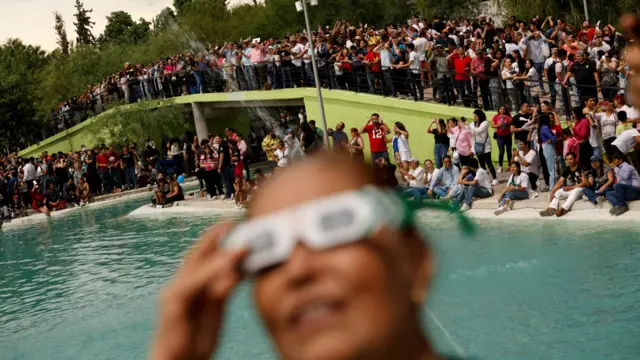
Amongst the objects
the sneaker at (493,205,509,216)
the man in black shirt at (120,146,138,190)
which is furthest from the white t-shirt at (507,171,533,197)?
the man in black shirt at (120,146,138,190)

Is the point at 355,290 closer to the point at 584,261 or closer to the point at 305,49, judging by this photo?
the point at 584,261

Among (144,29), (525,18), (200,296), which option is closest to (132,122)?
(525,18)

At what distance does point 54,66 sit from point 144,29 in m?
32.4

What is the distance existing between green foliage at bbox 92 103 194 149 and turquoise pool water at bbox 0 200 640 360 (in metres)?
18.4

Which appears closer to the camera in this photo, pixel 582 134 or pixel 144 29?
pixel 582 134

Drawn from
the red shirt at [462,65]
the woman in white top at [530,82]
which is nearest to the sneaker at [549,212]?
the woman in white top at [530,82]

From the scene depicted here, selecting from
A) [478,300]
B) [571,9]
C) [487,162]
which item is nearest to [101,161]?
[571,9]

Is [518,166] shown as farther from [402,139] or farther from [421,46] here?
[421,46]

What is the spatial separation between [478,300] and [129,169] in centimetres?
2343

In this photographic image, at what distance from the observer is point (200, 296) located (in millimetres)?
A: 1048

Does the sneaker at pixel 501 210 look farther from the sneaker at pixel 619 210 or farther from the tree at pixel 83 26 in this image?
the tree at pixel 83 26

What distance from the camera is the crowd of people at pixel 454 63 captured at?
18875 mm

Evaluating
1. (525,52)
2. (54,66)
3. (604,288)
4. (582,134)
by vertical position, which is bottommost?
(604,288)

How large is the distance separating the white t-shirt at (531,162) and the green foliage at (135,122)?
23078 mm
